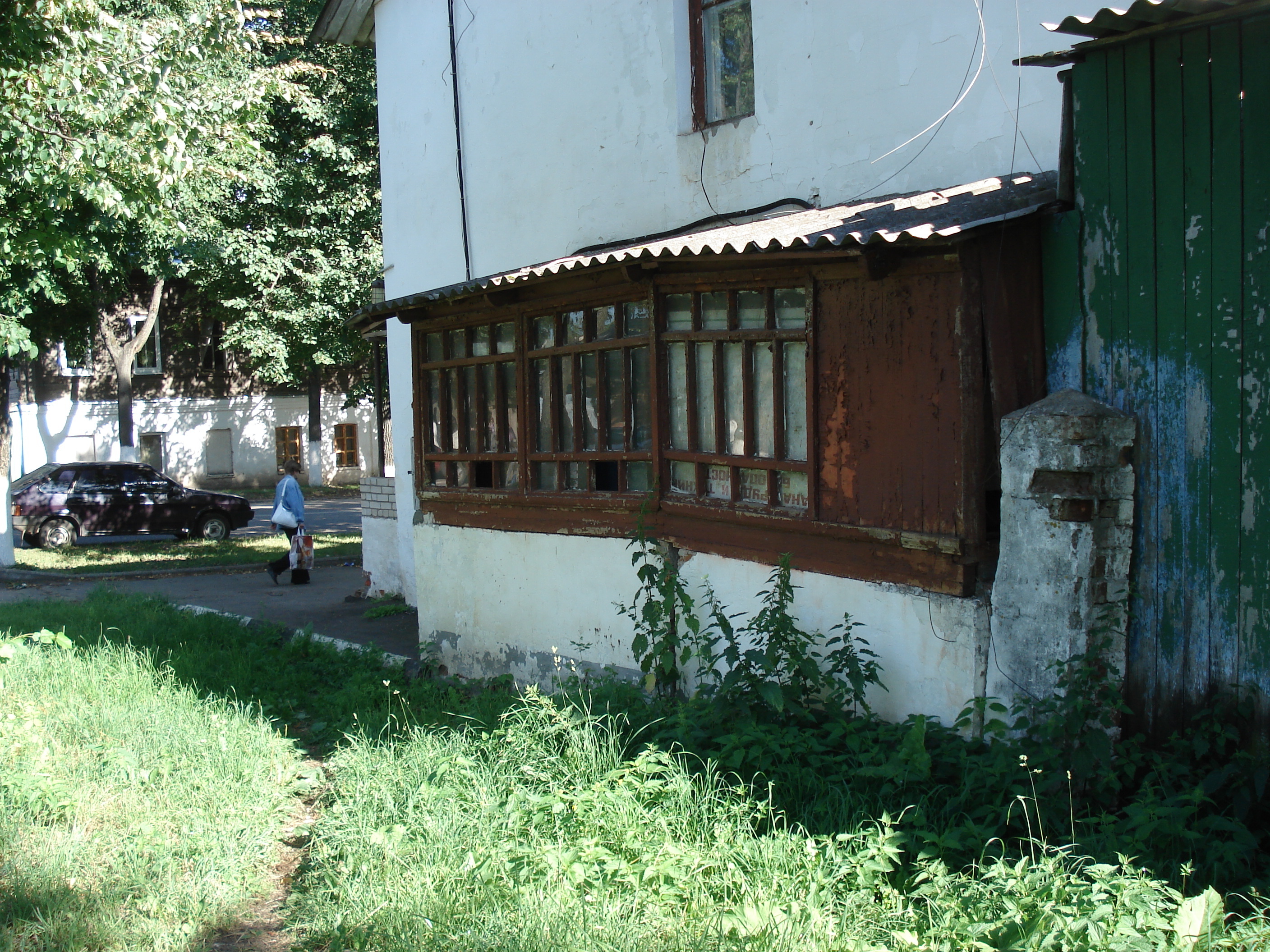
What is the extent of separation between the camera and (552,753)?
4.92 metres

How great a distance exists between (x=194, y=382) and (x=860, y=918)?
29835 millimetres

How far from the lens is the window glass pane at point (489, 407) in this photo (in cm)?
770

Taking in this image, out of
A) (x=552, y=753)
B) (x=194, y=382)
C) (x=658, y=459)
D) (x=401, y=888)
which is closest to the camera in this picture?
(x=401, y=888)

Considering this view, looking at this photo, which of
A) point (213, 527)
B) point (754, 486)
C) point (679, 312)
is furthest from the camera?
point (213, 527)

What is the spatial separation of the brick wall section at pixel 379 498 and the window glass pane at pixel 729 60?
5.71 meters

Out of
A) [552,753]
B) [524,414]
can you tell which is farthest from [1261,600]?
[524,414]

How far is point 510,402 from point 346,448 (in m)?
27.0

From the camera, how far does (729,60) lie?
7.13m

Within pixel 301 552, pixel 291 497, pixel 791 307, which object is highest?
pixel 791 307

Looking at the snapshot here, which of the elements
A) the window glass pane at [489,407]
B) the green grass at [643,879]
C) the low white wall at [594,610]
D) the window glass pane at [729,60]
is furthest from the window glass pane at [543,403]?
the green grass at [643,879]

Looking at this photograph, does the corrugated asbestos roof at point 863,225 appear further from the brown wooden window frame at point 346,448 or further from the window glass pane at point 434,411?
the brown wooden window frame at point 346,448

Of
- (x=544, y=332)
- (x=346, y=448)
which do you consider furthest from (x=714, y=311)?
(x=346, y=448)

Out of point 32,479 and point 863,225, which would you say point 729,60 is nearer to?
point 863,225

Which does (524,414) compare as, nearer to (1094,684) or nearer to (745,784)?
(745,784)
